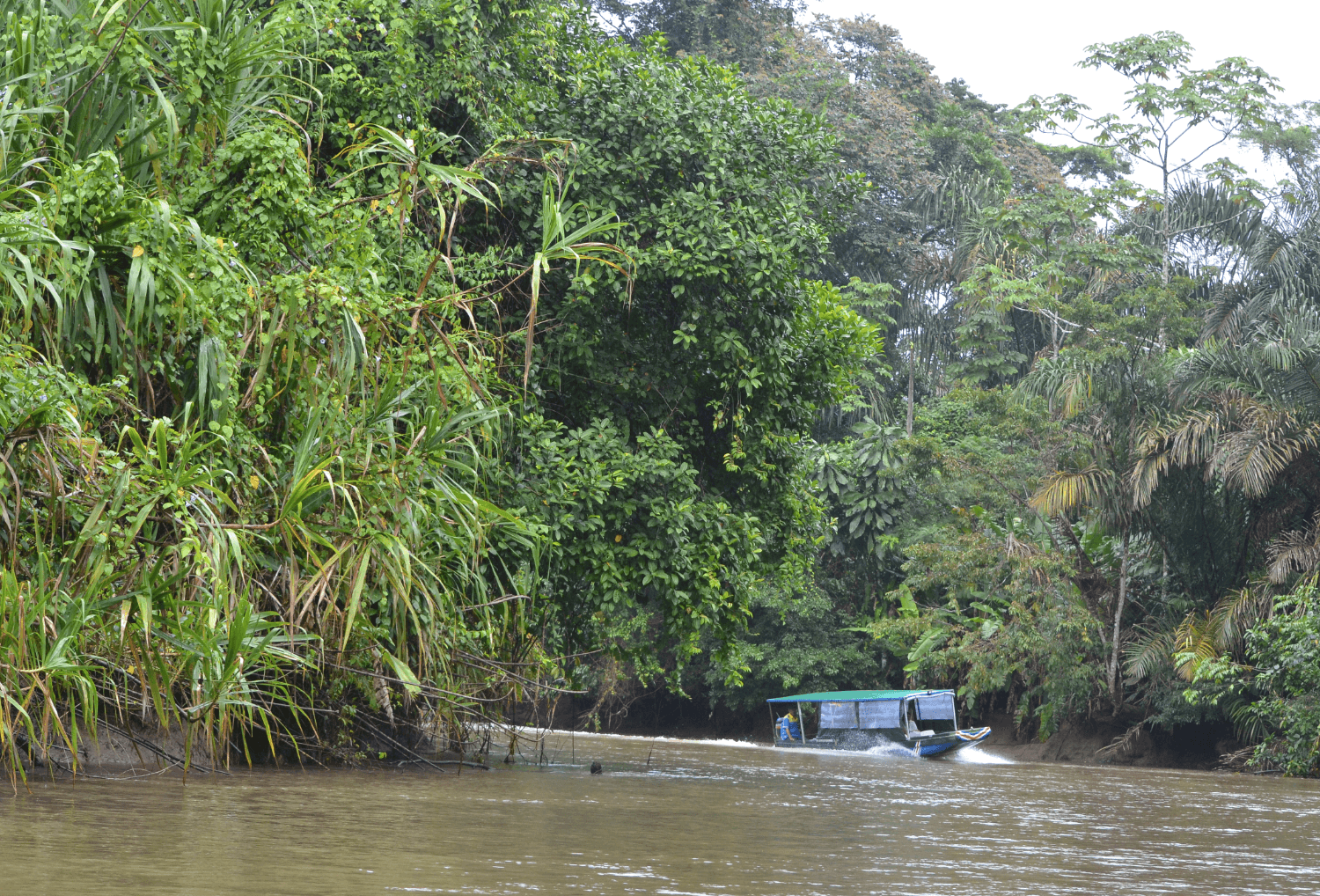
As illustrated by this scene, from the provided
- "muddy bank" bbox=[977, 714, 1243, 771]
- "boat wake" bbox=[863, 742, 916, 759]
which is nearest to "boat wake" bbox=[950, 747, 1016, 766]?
"muddy bank" bbox=[977, 714, 1243, 771]

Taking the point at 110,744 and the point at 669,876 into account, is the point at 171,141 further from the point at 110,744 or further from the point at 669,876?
the point at 669,876

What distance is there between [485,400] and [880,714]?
13515mm

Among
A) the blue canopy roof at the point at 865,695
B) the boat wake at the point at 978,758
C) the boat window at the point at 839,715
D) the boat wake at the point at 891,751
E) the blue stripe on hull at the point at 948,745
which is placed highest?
the blue canopy roof at the point at 865,695

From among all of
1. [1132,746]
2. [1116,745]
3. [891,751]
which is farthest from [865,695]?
[1132,746]

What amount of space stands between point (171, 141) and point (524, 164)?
13.0ft

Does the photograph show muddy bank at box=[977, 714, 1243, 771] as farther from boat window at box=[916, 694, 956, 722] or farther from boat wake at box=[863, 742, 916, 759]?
boat wake at box=[863, 742, 916, 759]

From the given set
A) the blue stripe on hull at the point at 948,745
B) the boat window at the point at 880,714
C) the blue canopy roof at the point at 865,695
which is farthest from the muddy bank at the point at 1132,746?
the boat window at the point at 880,714

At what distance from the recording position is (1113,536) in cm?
2066

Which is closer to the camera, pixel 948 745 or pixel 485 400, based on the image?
pixel 485 400

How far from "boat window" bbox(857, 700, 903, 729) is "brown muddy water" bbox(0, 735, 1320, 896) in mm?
10890

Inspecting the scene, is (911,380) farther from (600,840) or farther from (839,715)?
(600,840)

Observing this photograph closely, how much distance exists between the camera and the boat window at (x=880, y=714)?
67.4 feet

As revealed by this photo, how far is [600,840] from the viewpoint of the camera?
541 cm

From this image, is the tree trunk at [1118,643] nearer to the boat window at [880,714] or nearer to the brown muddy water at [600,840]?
the boat window at [880,714]
